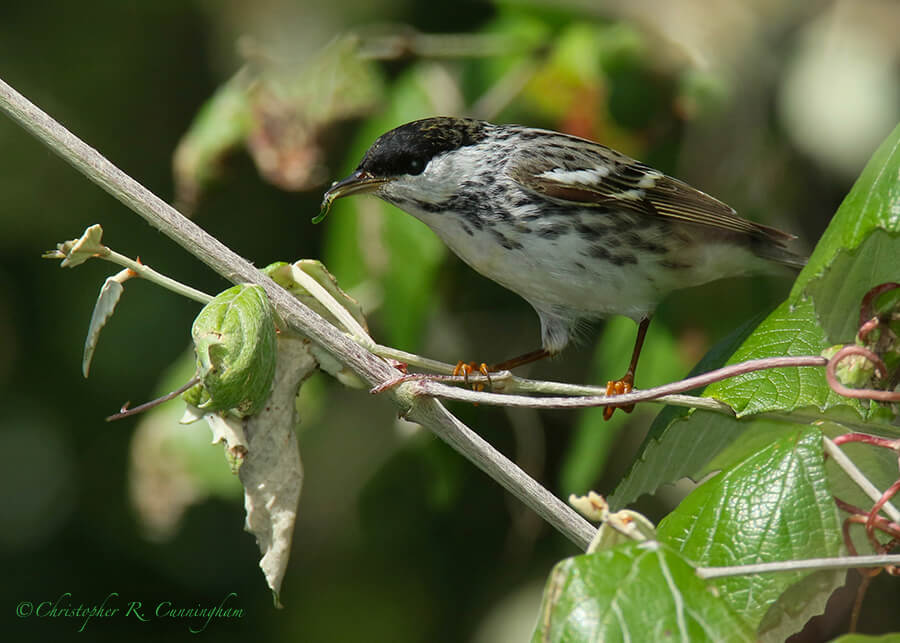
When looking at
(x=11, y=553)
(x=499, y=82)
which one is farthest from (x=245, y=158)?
(x=11, y=553)

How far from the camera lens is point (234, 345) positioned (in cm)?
155

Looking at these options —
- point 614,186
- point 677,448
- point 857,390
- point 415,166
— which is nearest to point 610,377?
point 614,186

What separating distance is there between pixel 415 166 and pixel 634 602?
1889mm

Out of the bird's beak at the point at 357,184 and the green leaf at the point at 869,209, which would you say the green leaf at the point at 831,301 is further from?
the bird's beak at the point at 357,184

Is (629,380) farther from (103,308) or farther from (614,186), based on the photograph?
(103,308)

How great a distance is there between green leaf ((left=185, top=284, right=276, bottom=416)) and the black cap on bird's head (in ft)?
3.87

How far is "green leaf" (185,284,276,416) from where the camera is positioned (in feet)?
5.09

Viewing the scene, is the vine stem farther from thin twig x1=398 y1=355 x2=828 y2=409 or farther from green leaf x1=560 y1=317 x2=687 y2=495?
green leaf x1=560 y1=317 x2=687 y2=495

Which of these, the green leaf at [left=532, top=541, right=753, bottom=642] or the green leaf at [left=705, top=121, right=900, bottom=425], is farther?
the green leaf at [left=705, top=121, right=900, bottom=425]

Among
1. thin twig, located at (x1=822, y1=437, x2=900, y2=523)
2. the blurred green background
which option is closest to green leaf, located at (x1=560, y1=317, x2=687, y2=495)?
the blurred green background

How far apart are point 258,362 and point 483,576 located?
3148 millimetres

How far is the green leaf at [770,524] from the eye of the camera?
1.54 meters

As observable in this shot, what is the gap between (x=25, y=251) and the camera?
17.0ft

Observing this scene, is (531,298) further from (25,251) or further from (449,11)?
(25,251)
